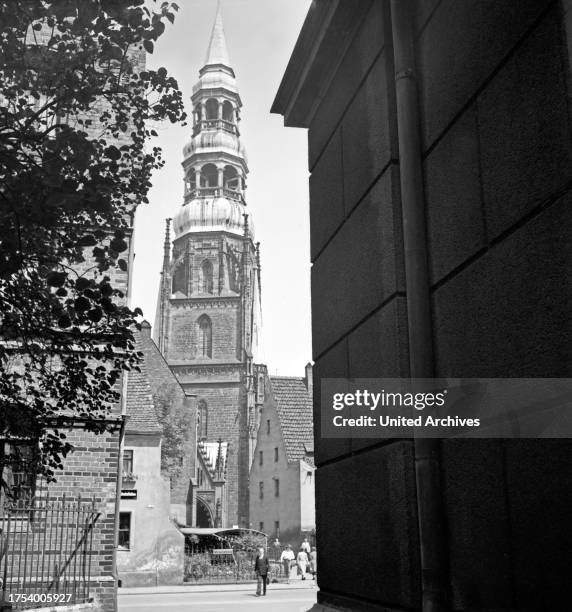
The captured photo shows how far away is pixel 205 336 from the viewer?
7625cm

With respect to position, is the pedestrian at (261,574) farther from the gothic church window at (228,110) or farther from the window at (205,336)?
the gothic church window at (228,110)

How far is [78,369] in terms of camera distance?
29.0 feet

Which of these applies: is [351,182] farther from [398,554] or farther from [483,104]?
[398,554]

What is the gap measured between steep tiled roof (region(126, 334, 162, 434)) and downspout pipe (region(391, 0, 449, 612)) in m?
26.1

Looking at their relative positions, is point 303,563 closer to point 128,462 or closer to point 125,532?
point 125,532

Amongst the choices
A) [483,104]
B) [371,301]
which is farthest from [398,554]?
[483,104]

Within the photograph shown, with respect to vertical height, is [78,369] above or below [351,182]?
below

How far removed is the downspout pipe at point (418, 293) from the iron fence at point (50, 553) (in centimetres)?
933

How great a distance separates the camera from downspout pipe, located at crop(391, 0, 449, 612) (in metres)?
4.10

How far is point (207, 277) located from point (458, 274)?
76.0 meters

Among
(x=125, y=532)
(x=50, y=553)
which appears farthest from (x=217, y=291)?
(x=50, y=553)

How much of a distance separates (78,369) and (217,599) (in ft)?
46.3

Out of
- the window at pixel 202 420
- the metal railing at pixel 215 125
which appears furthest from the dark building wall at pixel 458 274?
the metal railing at pixel 215 125

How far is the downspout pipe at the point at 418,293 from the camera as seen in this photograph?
4.10m
